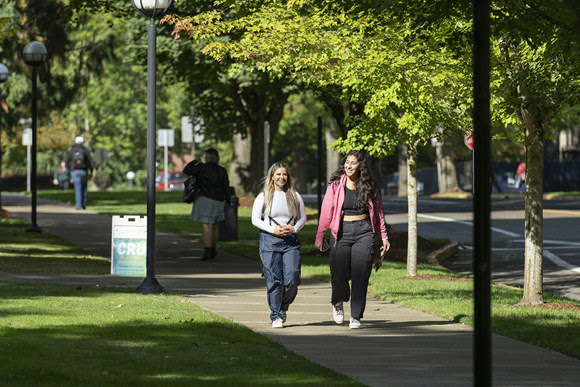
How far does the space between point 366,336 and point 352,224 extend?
4.38 feet

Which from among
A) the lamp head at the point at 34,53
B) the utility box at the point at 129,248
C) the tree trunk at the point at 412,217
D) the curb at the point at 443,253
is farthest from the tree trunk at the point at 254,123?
the utility box at the point at 129,248

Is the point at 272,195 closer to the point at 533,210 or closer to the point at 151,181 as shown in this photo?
the point at 151,181

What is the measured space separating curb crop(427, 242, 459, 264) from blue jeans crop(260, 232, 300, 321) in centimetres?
944

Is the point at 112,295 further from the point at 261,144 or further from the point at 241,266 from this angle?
the point at 261,144

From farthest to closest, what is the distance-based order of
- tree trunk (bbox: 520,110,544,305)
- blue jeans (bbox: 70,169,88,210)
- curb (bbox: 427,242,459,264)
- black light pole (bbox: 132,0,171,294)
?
blue jeans (bbox: 70,169,88,210), curb (bbox: 427,242,459,264), black light pole (bbox: 132,0,171,294), tree trunk (bbox: 520,110,544,305)

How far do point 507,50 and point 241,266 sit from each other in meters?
6.60

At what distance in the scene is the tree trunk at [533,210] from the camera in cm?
1352

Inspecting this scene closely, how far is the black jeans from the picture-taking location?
11688mm

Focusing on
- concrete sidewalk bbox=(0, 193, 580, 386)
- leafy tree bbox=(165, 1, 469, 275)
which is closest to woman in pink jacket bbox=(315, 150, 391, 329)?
concrete sidewalk bbox=(0, 193, 580, 386)

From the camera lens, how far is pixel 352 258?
11.8 m

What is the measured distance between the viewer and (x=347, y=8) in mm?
12109

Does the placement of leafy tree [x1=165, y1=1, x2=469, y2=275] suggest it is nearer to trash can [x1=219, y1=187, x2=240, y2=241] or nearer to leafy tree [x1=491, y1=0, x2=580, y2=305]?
leafy tree [x1=491, y1=0, x2=580, y2=305]

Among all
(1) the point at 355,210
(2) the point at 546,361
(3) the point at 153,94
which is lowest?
(2) the point at 546,361

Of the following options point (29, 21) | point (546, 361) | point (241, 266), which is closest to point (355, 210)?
point (546, 361)
